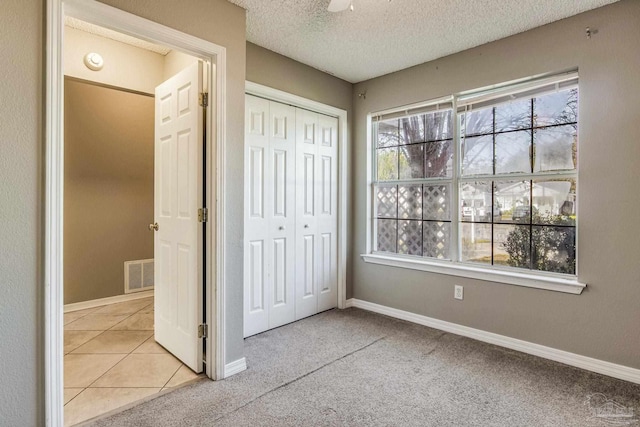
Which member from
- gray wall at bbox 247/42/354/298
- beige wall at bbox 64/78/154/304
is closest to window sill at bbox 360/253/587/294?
gray wall at bbox 247/42/354/298

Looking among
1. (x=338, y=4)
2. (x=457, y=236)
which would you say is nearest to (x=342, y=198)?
(x=457, y=236)

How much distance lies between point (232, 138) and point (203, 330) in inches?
50.0

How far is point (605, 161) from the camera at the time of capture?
7.55ft

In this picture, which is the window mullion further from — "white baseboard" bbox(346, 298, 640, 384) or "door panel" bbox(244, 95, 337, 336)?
"door panel" bbox(244, 95, 337, 336)

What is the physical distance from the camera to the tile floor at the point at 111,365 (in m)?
1.99

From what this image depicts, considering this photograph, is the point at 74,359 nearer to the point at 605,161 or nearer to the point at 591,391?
the point at 591,391

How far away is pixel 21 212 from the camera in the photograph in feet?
4.95

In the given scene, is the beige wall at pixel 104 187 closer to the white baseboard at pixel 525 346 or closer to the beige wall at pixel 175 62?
the beige wall at pixel 175 62

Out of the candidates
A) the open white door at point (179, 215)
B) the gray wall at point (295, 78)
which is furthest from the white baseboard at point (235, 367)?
the gray wall at point (295, 78)

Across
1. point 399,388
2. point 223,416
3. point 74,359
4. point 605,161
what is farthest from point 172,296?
point 605,161

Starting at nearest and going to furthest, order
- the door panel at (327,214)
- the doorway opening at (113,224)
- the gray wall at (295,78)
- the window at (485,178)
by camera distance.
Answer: the doorway opening at (113,224), the window at (485,178), the gray wall at (295,78), the door panel at (327,214)

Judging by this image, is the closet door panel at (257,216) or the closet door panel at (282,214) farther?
the closet door panel at (282,214)

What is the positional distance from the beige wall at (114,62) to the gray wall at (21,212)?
1348 mm

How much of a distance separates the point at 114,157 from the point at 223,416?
10.8 ft
